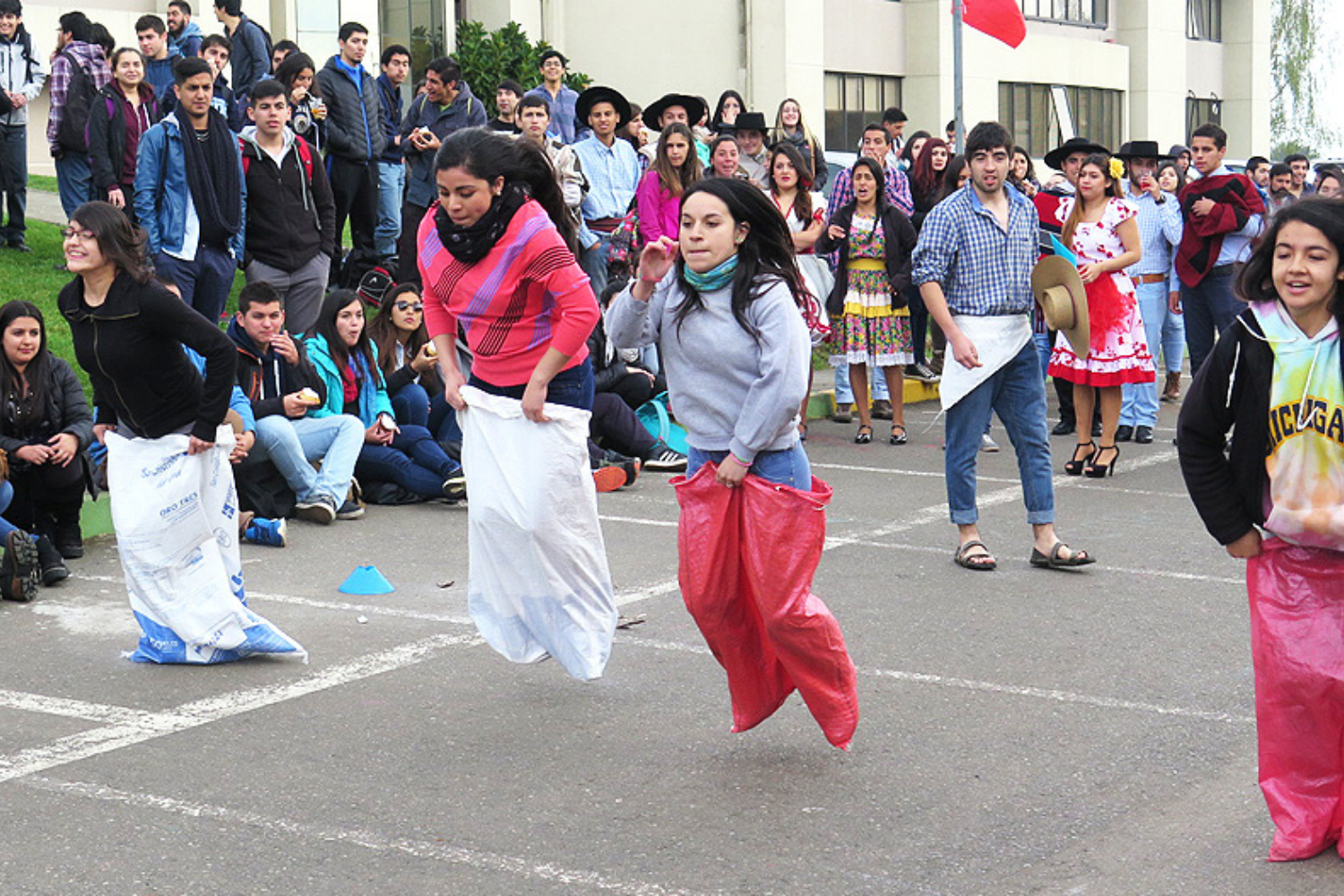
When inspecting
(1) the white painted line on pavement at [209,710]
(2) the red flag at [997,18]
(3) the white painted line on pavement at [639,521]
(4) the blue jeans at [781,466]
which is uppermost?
(2) the red flag at [997,18]

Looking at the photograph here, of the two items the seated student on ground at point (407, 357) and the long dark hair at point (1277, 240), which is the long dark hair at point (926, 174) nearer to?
the seated student on ground at point (407, 357)

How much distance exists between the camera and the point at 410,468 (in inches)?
401

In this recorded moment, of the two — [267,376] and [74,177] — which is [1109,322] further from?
[74,177]

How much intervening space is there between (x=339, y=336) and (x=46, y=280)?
5.08 metres

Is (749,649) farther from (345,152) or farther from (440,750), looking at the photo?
(345,152)

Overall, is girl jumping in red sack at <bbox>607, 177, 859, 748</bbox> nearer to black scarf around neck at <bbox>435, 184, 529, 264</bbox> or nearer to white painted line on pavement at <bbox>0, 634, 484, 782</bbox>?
black scarf around neck at <bbox>435, 184, 529, 264</bbox>

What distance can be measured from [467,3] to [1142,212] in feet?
63.1

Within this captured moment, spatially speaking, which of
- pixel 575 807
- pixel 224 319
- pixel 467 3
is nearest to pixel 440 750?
pixel 575 807

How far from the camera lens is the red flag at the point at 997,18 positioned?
652 inches

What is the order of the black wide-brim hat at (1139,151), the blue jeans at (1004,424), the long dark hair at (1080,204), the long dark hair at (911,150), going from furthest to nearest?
the long dark hair at (911,150)
the black wide-brim hat at (1139,151)
the long dark hair at (1080,204)
the blue jeans at (1004,424)

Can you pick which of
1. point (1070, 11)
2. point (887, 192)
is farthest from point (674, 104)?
point (1070, 11)

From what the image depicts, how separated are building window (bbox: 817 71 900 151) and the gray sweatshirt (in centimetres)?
3231

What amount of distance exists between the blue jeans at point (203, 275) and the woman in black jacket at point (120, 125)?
1.13 meters

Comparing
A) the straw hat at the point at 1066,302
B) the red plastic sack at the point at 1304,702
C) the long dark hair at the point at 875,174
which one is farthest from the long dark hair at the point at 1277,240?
the long dark hair at the point at 875,174
